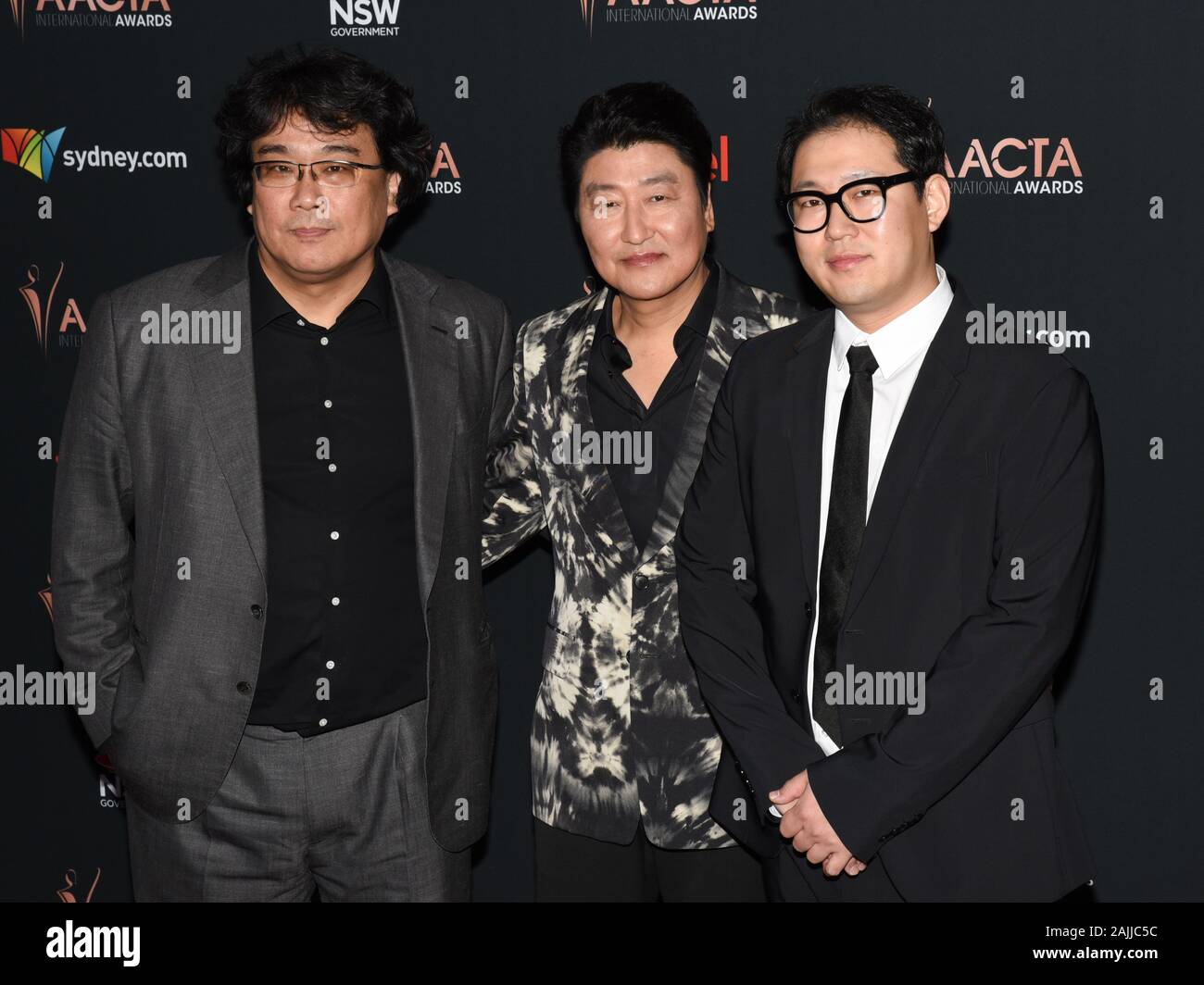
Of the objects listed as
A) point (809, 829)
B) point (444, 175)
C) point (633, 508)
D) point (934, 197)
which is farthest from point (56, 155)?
point (809, 829)

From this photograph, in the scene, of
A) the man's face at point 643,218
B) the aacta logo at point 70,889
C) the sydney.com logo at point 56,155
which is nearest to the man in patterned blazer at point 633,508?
the man's face at point 643,218

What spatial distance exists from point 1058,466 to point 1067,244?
1464 millimetres

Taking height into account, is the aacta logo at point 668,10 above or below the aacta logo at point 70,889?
above

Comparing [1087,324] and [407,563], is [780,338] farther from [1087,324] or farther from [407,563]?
[1087,324]

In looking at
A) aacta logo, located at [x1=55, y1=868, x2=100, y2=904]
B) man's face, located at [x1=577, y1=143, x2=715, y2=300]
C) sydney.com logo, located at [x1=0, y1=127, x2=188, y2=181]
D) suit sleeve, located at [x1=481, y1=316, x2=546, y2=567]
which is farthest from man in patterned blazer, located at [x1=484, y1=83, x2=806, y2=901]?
aacta logo, located at [x1=55, y1=868, x2=100, y2=904]

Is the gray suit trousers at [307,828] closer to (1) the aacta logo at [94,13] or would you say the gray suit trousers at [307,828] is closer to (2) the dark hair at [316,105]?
(2) the dark hair at [316,105]

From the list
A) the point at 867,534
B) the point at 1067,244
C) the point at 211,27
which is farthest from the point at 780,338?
the point at 211,27

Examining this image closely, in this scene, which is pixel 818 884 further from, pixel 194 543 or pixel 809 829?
pixel 194 543

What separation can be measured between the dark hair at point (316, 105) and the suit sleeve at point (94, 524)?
45 cm

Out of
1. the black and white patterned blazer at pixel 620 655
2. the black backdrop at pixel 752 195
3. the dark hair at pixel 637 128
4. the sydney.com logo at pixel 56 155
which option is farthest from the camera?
the sydney.com logo at pixel 56 155

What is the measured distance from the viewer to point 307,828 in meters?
2.60

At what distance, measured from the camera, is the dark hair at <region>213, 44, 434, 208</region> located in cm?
263

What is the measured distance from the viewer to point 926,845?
7.24 ft

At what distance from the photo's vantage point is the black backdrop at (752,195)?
3326 millimetres
